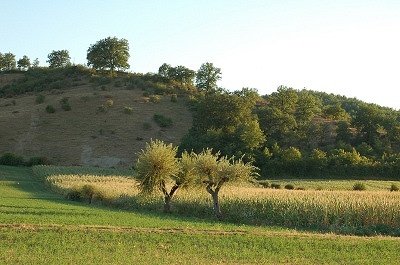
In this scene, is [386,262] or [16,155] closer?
[386,262]

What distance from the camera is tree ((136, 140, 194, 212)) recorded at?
3844cm

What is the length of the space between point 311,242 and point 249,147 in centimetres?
5954

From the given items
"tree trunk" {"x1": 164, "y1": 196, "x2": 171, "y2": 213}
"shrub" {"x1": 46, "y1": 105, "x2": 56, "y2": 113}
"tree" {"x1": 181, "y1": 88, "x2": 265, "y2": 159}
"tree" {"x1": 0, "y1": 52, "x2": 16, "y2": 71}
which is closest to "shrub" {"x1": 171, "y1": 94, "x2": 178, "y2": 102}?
"tree" {"x1": 181, "y1": 88, "x2": 265, "y2": 159}

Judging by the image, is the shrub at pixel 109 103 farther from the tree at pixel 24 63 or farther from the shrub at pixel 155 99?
the tree at pixel 24 63

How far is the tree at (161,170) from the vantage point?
1513 inches

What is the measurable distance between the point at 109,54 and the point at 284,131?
59.6m

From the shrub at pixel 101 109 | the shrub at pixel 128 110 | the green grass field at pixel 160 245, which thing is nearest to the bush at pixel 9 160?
the shrub at pixel 101 109

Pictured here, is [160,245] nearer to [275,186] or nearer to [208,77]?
[275,186]

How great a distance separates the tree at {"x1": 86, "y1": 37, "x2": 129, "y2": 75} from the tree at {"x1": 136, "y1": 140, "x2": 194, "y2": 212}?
99016 mm

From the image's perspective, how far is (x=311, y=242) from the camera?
24516 millimetres

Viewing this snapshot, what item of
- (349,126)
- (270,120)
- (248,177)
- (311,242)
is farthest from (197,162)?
(349,126)

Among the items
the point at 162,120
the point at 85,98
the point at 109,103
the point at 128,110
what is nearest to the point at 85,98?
the point at 85,98

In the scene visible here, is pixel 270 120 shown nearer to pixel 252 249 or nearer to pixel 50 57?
pixel 252 249

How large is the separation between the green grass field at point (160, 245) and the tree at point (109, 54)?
108 m
